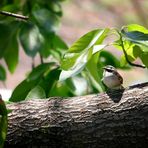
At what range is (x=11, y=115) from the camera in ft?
6.29

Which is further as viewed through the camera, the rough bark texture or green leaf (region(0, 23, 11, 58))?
green leaf (region(0, 23, 11, 58))

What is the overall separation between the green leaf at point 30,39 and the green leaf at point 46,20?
4 cm

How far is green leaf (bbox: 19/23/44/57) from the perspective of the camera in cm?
255

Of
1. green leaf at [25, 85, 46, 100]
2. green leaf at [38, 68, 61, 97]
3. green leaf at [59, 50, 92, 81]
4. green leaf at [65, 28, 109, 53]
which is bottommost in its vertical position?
green leaf at [38, 68, 61, 97]

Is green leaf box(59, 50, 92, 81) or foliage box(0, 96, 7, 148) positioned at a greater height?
green leaf box(59, 50, 92, 81)

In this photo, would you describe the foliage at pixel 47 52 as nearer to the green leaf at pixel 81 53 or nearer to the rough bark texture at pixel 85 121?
the green leaf at pixel 81 53

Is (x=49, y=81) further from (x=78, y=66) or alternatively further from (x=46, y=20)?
(x=78, y=66)

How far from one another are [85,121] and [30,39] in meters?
0.83

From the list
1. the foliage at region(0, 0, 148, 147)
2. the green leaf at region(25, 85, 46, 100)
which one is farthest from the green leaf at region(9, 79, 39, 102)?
the green leaf at region(25, 85, 46, 100)

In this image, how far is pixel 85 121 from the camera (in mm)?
1818

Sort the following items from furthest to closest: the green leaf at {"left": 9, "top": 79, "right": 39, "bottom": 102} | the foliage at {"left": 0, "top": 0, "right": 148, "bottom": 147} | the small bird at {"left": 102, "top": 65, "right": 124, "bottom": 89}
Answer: the green leaf at {"left": 9, "top": 79, "right": 39, "bottom": 102}, the small bird at {"left": 102, "top": 65, "right": 124, "bottom": 89}, the foliage at {"left": 0, "top": 0, "right": 148, "bottom": 147}

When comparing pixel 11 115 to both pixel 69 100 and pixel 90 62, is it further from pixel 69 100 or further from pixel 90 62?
pixel 90 62

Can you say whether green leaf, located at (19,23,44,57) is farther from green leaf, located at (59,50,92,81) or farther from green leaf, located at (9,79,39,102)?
green leaf, located at (59,50,92,81)

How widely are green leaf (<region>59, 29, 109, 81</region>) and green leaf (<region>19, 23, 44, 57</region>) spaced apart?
2.62 feet
